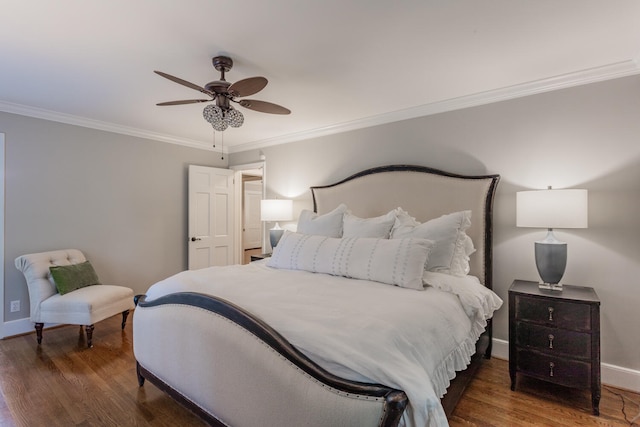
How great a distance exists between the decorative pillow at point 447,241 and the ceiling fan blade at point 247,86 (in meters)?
1.60

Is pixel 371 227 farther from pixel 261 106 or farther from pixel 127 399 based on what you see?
pixel 127 399

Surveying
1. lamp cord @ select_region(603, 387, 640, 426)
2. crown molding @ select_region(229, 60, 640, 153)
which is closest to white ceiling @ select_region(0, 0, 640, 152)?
crown molding @ select_region(229, 60, 640, 153)

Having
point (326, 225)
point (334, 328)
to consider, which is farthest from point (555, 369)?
point (326, 225)

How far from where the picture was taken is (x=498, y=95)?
279 centimetres

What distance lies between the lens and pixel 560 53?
2154 millimetres

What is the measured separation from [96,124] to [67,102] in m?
0.67

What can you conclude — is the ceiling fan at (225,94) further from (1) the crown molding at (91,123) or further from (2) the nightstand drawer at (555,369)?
(2) the nightstand drawer at (555,369)

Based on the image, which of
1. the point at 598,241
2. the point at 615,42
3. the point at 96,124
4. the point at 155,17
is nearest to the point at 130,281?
the point at 96,124

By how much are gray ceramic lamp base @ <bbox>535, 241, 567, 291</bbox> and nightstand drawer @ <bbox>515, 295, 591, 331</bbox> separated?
23cm

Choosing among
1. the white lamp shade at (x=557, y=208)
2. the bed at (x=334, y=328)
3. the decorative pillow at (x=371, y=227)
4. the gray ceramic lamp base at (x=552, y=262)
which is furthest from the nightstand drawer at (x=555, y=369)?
the decorative pillow at (x=371, y=227)

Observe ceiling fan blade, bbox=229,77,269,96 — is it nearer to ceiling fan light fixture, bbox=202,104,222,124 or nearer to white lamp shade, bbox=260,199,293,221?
ceiling fan light fixture, bbox=202,104,222,124

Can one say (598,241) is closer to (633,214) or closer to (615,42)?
(633,214)

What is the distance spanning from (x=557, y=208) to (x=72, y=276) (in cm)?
438

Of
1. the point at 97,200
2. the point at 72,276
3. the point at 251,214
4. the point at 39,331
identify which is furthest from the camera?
the point at 251,214
